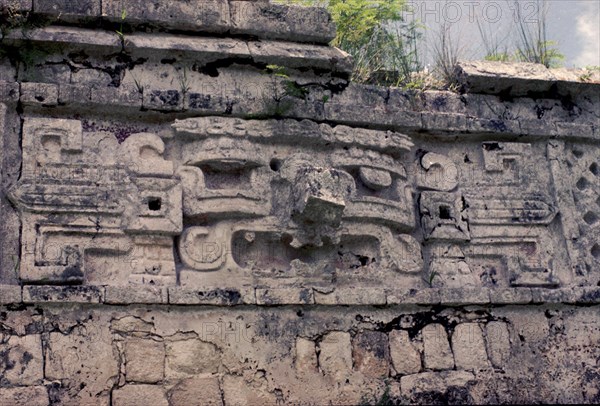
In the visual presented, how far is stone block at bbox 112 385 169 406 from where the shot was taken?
5113 mm

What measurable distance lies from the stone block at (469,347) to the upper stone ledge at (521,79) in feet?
5.15

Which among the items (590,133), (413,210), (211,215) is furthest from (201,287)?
(590,133)

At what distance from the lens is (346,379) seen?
5512 millimetres

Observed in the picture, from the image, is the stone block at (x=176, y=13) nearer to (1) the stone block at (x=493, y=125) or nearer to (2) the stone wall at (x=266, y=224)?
(2) the stone wall at (x=266, y=224)

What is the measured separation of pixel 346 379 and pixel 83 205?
5.48 feet

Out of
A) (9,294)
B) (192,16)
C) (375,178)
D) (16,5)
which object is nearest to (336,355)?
(375,178)

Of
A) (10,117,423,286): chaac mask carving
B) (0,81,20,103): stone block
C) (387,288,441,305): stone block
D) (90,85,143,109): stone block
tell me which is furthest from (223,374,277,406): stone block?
(0,81,20,103): stone block

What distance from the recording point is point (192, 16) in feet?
19.5

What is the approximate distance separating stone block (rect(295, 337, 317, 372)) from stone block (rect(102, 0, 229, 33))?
6.21 ft

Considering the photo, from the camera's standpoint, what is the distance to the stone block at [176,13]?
5816 mm

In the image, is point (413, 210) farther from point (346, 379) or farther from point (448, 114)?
point (346, 379)

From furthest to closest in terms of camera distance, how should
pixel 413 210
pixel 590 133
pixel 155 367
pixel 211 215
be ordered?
pixel 590 133, pixel 413 210, pixel 211 215, pixel 155 367

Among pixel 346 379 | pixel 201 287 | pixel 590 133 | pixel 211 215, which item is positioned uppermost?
pixel 590 133

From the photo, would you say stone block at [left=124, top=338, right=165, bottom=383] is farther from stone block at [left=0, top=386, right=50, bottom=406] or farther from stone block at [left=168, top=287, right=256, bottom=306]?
stone block at [left=0, top=386, right=50, bottom=406]
